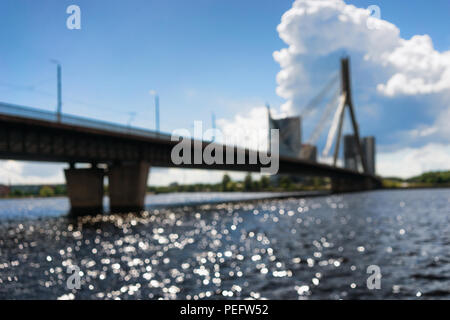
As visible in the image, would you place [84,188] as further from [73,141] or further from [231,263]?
[231,263]

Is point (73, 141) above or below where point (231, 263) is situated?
above

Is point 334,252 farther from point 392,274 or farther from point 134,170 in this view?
point 134,170

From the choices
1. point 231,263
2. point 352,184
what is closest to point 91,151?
point 231,263

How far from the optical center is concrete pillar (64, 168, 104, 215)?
59.5m

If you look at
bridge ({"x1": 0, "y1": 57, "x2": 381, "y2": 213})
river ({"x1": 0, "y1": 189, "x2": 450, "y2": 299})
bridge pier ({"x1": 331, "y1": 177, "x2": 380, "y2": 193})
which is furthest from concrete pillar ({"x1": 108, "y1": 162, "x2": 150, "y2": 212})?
bridge pier ({"x1": 331, "y1": 177, "x2": 380, "y2": 193})

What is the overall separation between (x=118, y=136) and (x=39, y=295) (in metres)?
42.6

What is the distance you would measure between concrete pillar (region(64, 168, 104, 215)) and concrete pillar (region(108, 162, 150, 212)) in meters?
2.28

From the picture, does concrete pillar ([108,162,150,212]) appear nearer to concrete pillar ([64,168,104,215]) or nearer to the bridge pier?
concrete pillar ([64,168,104,215])

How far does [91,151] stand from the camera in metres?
52.7

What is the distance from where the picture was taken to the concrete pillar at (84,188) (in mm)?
59469

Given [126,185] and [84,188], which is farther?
[126,185]

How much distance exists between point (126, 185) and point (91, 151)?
1058 cm

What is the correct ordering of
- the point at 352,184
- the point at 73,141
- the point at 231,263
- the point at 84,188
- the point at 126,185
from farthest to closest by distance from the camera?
the point at 352,184
the point at 126,185
the point at 84,188
the point at 73,141
the point at 231,263
